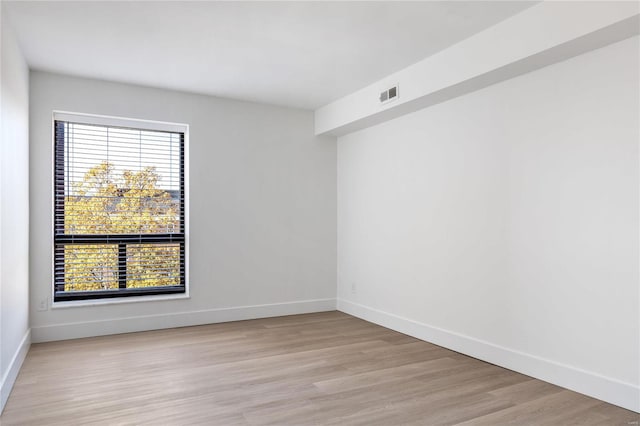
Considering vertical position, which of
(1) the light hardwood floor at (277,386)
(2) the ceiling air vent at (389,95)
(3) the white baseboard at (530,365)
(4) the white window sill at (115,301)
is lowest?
(1) the light hardwood floor at (277,386)

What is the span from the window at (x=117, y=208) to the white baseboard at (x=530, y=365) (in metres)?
2.67

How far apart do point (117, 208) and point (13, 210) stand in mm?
1446

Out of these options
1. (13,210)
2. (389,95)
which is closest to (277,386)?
(13,210)

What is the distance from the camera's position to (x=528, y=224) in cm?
337

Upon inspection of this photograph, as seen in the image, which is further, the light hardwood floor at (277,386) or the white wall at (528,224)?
the white wall at (528,224)

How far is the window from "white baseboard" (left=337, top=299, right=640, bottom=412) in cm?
267

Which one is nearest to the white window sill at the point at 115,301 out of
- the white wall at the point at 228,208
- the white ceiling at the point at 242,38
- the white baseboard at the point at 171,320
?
the white wall at the point at 228,208

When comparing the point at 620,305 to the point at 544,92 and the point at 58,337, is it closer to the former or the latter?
the point at 544,92

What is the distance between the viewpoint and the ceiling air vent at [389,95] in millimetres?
4297

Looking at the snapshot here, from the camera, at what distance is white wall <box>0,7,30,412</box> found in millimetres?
2850

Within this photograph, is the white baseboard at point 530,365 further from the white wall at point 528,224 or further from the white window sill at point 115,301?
the white window sill at point 115,301

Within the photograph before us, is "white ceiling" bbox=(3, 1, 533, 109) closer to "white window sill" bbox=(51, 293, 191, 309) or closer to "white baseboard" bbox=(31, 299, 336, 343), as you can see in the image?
"white window sill" bbox=(51, 293, 191, 309)

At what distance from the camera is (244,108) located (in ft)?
17.4

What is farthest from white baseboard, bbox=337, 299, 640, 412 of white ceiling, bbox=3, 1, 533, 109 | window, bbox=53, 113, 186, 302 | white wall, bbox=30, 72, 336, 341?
window, bbox=53, 113, 186, 302
